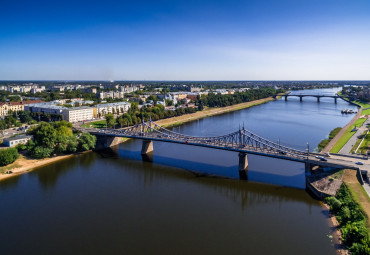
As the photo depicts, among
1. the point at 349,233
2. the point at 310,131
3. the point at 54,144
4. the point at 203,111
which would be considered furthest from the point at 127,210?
the point at 203,111

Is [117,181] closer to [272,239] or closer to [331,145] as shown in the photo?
[272,239]

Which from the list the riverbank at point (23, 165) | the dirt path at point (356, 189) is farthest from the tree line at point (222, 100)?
the dirt path at point (356, 189)

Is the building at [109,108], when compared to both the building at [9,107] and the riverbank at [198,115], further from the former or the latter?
the building at [9,107]

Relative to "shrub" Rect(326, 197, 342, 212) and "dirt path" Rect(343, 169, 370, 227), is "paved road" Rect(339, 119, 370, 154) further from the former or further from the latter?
"shrub" Rect(326, 197, 342, 212)

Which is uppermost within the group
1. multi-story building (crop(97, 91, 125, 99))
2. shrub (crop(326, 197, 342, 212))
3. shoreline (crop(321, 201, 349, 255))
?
multi-story building (crop(97, 91, 125, 99))

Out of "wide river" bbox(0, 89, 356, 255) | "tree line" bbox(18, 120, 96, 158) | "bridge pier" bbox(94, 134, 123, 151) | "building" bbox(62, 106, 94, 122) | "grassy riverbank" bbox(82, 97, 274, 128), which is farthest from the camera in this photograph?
"building" bbox(62, 106, 94, 122)

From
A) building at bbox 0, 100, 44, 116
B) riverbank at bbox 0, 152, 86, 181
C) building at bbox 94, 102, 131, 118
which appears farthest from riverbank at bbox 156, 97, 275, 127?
building at bbox 0, 100, 44, 116
